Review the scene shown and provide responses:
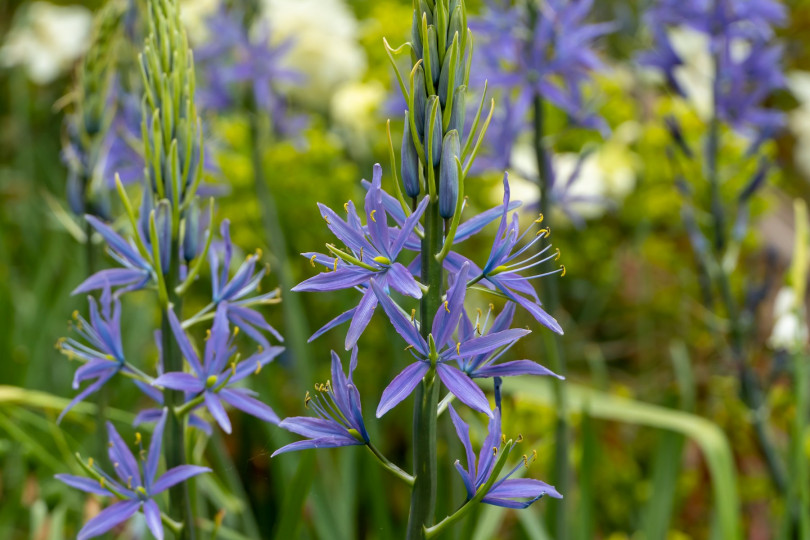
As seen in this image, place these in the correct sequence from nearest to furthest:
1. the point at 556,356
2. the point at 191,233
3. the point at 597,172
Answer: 1. the point at 191,233
2. the point at 556,356
3. the point at 597,172

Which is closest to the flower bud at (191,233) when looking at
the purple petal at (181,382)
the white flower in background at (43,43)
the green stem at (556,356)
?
the purple petal at (181,382)

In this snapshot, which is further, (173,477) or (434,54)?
(173,477)

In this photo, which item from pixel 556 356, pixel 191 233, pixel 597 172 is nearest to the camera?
pixel 191 233

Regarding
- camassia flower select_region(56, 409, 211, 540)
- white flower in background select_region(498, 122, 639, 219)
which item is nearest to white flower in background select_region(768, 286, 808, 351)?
white flower in background select_region(498, 122, 639, 219)

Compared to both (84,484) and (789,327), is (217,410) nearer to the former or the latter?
(84,484)

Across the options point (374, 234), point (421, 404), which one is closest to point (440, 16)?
point (374, 234)

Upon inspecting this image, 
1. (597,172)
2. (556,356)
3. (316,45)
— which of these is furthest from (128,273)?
(316,45)

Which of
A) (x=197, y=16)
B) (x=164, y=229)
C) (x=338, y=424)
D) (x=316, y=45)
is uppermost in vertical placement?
(x=197, y=16)

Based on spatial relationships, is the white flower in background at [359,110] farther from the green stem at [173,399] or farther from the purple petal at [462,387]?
the purple petal at [462,387]
